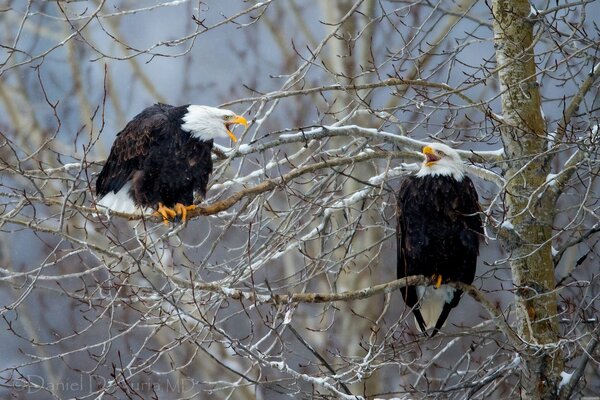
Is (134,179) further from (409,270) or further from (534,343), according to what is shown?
(534,343)

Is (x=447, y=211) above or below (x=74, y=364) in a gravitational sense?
below

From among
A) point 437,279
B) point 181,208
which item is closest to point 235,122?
point 181,208

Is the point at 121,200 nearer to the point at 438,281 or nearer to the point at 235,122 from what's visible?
the point at 235,122

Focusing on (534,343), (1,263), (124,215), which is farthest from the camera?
(1,263)

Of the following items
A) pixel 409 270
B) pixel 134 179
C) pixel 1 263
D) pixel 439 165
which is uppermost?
pixel 1 263

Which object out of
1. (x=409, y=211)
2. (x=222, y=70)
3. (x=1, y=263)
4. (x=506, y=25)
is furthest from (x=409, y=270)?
(x=222, y=70)

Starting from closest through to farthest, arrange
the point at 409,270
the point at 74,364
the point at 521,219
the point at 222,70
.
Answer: the point at 521,219 → the point at 409,270 → the point at 74,364 → the point at 222,70

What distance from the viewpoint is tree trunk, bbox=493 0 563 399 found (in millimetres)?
5703

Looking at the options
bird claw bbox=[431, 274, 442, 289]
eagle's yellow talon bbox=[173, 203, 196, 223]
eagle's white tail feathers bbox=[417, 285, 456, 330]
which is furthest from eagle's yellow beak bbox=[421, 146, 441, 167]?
eagle's yellow talon bbox=[173, 203, 196, 223]

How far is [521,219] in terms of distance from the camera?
19.1 ft

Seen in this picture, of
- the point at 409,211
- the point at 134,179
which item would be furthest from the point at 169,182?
the point at 409,211

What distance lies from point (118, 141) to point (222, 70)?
14287 millimetres

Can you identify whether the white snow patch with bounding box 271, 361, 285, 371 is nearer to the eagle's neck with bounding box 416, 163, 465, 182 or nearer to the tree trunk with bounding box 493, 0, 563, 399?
the tree trunk with bounding box 493, 0, 563, 399

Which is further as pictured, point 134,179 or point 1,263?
point 1,263
